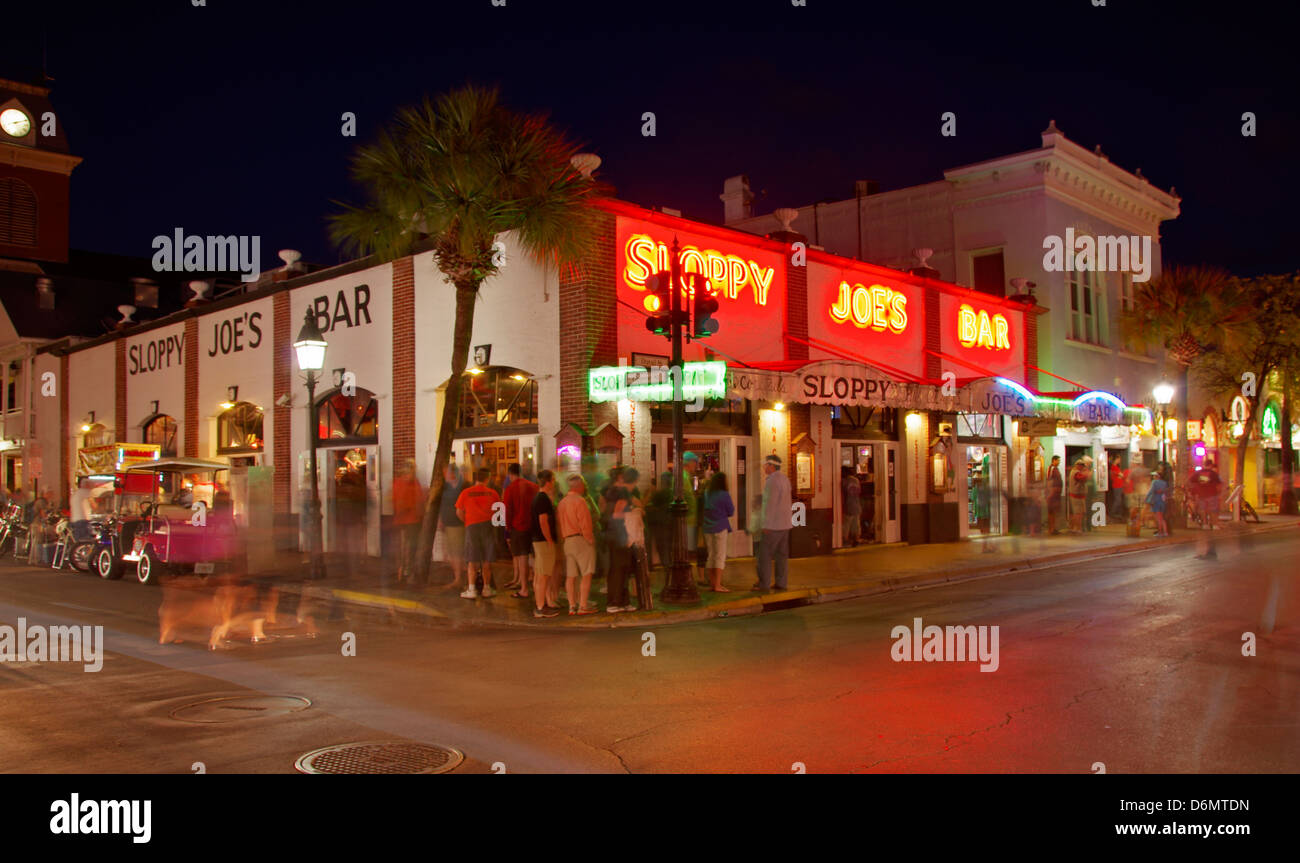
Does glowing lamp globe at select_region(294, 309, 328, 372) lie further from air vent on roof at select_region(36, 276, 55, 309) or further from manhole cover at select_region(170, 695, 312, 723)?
air vent on roof at select_region(36, 276, 55, 309)

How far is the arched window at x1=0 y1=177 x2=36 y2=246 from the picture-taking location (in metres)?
42.2

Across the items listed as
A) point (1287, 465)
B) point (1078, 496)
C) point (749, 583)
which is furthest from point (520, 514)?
point (1287, 465)

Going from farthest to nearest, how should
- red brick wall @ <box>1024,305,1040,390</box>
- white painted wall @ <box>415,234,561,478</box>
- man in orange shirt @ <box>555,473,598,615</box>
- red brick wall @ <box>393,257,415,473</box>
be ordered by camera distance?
1. red brick wall @ <box>1024,305,1040,390</box>
2. red brick wall @ <box>393,257,415,473</box>
3. white painted wall @ <box>415,234,561,478</box>
4. man in orange shirt @ <box>555,473,598,615</box>

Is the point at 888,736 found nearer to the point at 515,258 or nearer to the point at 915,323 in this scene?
the point at 515,258

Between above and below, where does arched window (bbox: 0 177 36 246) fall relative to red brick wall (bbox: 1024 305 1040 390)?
above

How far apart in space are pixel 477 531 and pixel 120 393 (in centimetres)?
2196

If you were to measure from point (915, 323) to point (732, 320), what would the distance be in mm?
6234

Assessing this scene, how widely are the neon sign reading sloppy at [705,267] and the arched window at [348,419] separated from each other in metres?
6.97

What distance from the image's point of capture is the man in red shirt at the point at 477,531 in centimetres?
1402

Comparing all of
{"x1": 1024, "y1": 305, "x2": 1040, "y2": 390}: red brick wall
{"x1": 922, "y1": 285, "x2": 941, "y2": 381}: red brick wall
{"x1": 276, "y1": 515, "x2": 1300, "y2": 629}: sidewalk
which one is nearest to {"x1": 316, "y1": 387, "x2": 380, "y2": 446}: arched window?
{"x1": 276, "y1": 515, "x2": 1300, "y2": 629}: sidewalk

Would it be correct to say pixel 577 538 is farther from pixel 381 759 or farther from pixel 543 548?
pixel 381 759

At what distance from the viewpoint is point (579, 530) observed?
1227cm

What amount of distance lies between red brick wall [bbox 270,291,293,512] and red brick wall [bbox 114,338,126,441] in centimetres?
994

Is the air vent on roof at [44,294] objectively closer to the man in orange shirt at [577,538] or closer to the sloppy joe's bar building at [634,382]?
the sloppy joe's bar building at [634,382]
